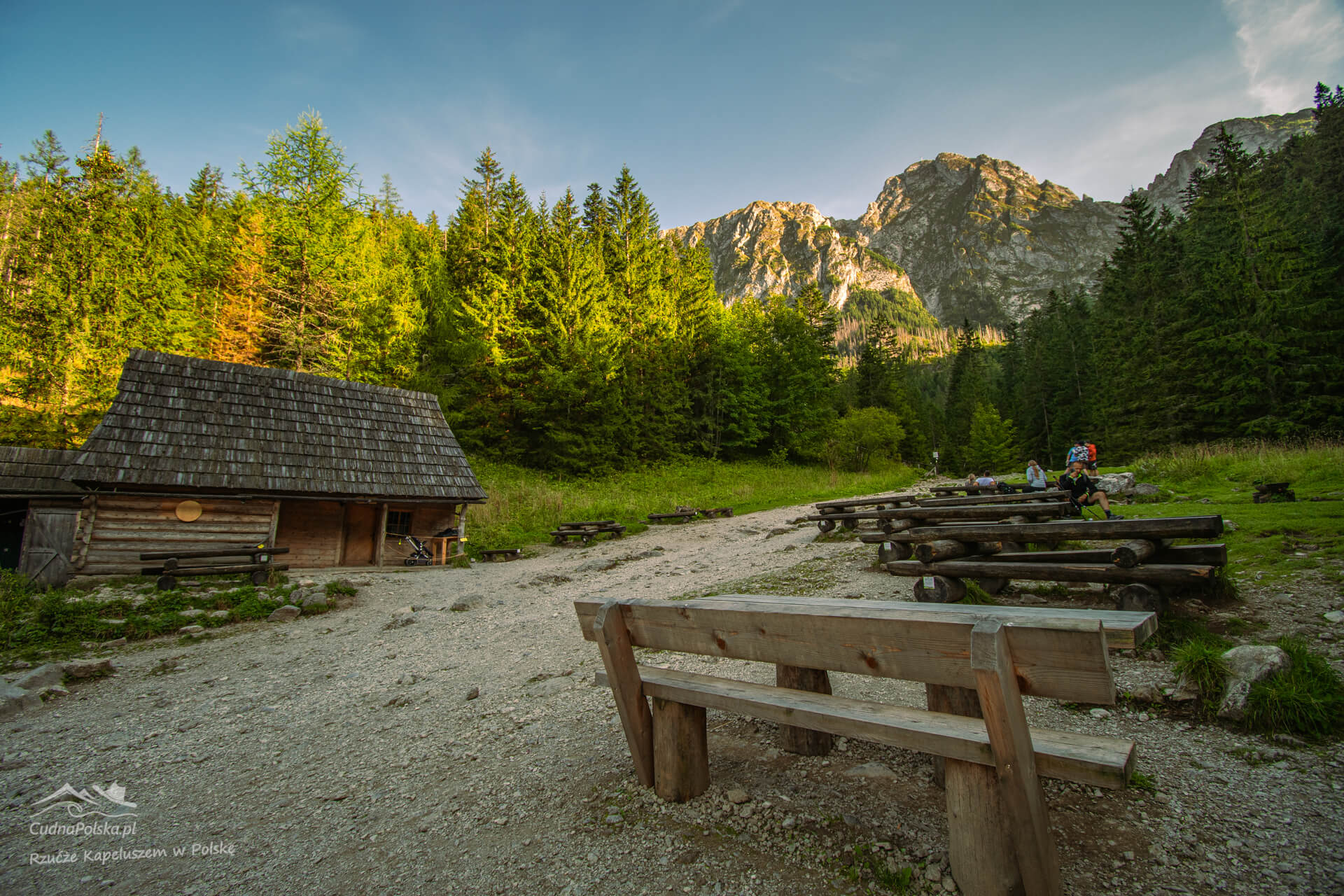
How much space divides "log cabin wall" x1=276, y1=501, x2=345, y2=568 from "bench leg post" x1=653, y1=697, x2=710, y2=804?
14.4m

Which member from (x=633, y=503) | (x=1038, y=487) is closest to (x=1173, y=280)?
(x=1038, y=487)

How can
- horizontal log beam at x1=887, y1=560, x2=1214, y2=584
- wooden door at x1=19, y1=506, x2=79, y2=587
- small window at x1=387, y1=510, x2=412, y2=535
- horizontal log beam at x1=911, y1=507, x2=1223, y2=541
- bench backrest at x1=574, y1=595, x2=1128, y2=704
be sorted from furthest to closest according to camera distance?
small window at x1=387, y1=510, x2=412, y2=535, wooden door at x1=19, y1=506, x2=79, y2=587, horizontal log beam at x1=911, y1=507, x2=1223, y2=541, horizontal log beam at x1=887, y1=560, x2=1214, y2=584, bench backrest at x1=574, y1=595, x2=1128, y2=704

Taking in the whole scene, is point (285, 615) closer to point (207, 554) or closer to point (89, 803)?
point (207, 554)

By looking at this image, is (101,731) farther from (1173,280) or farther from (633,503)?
(1173,280)

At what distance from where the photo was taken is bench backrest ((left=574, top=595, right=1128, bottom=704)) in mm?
1607

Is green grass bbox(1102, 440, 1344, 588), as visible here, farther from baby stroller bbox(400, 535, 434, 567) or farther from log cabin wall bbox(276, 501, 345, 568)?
log cabin wall bbox(276, 501, 345, 568)

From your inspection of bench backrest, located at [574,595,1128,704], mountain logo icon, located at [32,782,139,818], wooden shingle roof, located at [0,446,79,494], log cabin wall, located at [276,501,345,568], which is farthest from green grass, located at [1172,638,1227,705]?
wooden shingle roof, located at [0,446,79,494]

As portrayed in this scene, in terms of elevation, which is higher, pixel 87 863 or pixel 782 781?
pixel 782 781

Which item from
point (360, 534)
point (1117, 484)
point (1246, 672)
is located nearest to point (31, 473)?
point (360, 534)

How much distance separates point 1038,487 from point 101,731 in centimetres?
1748

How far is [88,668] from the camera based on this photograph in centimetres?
621

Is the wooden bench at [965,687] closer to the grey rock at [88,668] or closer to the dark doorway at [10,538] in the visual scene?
the grey rock at [88,668]

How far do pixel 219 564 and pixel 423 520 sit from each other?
5.19 metres

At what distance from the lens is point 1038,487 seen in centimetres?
1362
